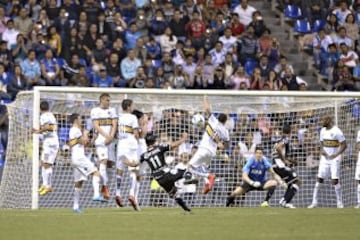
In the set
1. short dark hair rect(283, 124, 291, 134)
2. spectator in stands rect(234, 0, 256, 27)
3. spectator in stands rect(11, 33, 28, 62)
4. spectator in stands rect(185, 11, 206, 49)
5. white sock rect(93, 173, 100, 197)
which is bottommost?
white sock rect(93, 173, 100, 197)

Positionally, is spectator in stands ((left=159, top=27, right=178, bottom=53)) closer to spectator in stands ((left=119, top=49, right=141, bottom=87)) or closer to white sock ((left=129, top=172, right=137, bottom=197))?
spectator in stands ((left=119, top=49, right=141, bottom=87))

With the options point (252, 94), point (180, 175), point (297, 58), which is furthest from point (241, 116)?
point (297, 58)

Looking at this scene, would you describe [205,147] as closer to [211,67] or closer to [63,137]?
[63,137]

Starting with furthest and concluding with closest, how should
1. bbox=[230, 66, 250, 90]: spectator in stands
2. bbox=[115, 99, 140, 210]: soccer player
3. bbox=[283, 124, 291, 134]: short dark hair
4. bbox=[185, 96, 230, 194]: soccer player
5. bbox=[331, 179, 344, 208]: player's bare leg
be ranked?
bbox=[230, 66, 250, 90]: spectator in stands
bbox=[331, 179, 344, 208]: player's bare leg
bbox=[283, 124, 291, 134]: short dark hair
bbox=[185, 96, 230, 194]: soccer player
bbox=[115, 99, 140, 210]: soccer player

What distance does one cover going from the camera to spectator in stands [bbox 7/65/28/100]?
2607 cm

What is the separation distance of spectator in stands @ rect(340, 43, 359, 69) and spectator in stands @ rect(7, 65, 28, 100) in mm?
8730

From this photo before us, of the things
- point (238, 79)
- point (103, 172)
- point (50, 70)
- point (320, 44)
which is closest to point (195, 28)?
point (238, 79)

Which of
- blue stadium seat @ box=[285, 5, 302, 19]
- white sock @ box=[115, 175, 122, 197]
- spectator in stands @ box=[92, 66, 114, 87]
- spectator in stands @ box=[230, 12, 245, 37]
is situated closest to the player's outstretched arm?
white sock @ box=[115, 175, 122, 197]

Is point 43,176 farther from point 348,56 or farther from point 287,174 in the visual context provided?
point 348,56

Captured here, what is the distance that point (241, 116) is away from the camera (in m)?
24.0

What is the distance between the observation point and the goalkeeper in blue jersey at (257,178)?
74.3 feet

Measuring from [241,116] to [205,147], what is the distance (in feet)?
5.88

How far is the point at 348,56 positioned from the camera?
30.1 meters

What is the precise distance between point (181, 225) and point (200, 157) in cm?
651
